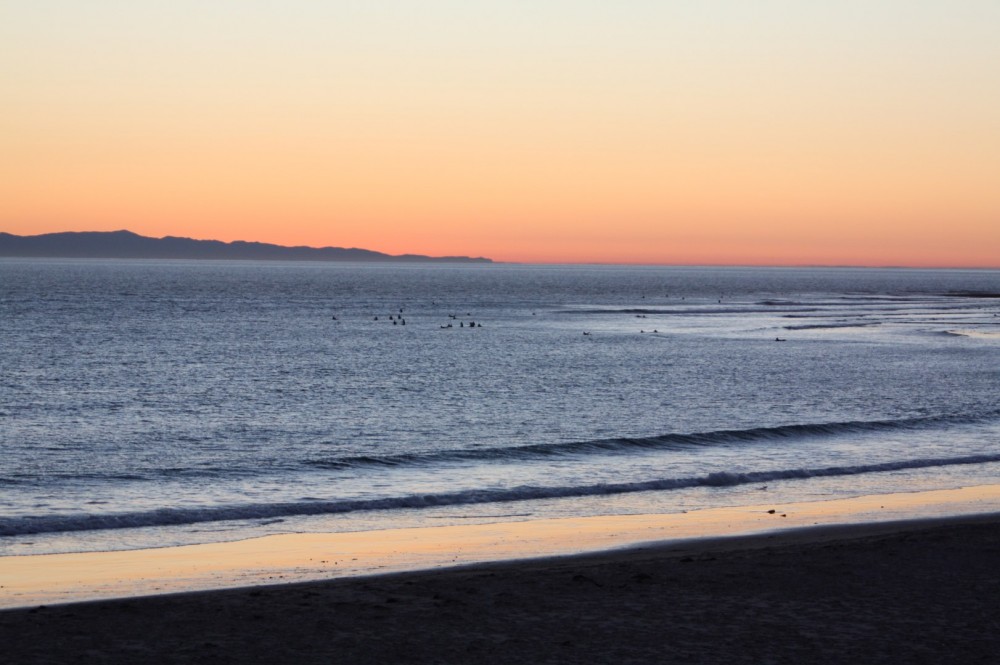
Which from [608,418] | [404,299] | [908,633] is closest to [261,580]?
[908,633]

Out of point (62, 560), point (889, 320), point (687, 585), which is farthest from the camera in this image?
point (889, 320)

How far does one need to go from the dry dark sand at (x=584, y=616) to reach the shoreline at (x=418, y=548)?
0.83 m

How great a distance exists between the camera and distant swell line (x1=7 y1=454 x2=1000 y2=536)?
17984mm

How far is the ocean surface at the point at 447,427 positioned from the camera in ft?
65.6

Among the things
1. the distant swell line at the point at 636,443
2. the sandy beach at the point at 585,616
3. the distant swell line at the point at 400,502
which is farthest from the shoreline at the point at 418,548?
the distant swell line at the point at 636,443

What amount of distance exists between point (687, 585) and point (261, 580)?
16.7ft

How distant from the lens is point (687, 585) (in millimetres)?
13148

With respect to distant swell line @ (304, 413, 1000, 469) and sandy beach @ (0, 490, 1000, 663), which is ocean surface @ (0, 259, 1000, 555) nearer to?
distant swell line @ (304, 413, 1000, 469)

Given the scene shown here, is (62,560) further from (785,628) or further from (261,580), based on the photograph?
(785,628)

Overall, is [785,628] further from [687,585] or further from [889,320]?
[889,320]

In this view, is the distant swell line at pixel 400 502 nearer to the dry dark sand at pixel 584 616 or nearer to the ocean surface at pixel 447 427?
the ocean surface at pixel 447 427

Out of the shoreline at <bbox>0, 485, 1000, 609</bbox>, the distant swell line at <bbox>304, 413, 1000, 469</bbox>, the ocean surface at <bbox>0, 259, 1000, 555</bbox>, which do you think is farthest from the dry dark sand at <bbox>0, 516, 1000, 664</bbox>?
the distant swell line at <bbox>304, 413, 1000, 469</bbox>

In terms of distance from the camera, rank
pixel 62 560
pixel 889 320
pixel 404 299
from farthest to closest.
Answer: pixel 404 299, pixel 889 320, pixel 62 560

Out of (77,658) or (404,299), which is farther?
(404,299)
